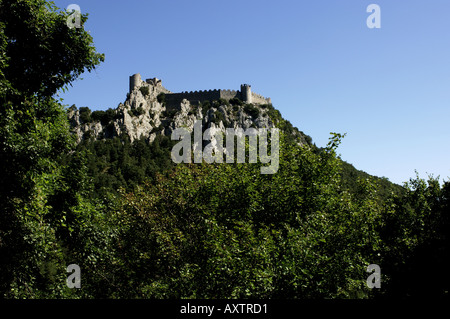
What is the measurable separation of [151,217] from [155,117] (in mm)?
102093

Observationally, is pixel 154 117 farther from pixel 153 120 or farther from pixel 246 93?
pixel 246 93

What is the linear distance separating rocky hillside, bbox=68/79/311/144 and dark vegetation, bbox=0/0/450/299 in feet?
292

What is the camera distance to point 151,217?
62.8ft

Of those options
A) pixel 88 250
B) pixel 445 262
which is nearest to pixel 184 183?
pixel 88 250

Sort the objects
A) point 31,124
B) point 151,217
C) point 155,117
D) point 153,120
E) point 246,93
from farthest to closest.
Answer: point 246,93 → point 155,117 → point 153,120 → point 151,217 → point 31,124

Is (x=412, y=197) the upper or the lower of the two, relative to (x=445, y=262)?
upper

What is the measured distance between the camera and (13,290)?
1286cm

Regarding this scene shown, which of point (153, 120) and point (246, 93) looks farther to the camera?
point (246, 93)

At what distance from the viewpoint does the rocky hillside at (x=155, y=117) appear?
362 ft

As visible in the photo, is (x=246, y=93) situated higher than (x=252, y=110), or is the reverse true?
(x=246, y=93)

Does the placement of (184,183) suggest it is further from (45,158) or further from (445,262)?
(445,262)

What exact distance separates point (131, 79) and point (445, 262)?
114 metres

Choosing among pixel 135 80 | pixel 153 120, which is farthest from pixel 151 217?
pixel 135 80

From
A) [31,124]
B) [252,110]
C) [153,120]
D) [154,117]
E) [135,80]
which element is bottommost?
[31,124]
